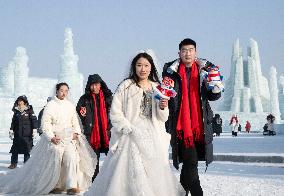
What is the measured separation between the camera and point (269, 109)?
99.1 metres

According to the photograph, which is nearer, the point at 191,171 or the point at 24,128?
the point at 191,171

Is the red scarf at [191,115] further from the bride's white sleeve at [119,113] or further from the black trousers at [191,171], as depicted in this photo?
the bride's white sleeve at [119,113]

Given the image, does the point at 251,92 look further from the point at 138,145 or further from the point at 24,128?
the point at 138,145

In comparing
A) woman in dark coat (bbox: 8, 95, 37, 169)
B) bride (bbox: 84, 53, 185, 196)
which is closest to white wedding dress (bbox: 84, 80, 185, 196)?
bride (bbox: 84, 53, 185, 196)

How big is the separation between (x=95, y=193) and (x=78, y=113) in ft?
9.75

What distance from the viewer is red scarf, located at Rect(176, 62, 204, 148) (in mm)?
5070

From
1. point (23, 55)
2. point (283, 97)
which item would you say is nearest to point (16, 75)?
point (23, 55)

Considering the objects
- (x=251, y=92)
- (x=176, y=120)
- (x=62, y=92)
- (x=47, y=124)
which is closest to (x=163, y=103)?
(x=176, y=120)

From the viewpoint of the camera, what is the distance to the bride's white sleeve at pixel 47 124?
24.3 ft

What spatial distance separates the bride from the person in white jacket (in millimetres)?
2452

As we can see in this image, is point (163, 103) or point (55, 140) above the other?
point (163, 103)

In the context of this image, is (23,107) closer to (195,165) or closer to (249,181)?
(249,181)

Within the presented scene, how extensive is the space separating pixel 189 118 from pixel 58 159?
3.01 meters

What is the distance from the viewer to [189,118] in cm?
511
